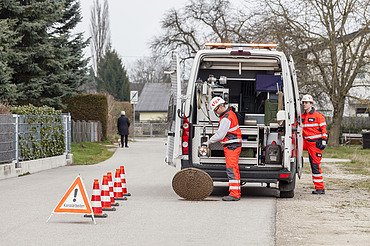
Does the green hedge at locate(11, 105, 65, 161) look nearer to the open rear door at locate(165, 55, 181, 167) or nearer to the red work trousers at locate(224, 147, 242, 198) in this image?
the open rear door at locate(165, 55, 181, 167)

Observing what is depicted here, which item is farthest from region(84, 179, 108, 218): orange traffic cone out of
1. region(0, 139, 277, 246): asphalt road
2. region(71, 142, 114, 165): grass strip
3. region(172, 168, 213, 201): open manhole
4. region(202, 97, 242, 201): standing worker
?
region(71, 142, 114, 165): grass strip

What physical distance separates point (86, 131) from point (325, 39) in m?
13.1

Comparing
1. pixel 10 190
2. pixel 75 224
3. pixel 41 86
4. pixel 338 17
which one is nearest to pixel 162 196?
pixel 10 190

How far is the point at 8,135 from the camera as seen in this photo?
22062 millimetres

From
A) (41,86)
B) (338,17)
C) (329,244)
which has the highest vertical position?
(338,17)

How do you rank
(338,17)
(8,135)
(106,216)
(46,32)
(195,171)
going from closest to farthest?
(106,216)
(195,171)
(8,135)
(46,32)
(338,17)

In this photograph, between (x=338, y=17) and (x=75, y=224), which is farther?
(x=338, y=17)

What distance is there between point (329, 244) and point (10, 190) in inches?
348

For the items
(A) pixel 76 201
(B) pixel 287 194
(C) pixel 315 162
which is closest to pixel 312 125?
(C) pixel 315 162

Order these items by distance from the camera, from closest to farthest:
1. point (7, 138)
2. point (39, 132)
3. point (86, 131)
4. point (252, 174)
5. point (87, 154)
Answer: point (252, 174) < point (7, 138) < point (39, 132) < point (87, 154) < point (86, 131)

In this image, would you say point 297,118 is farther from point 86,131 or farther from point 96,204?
point 86,131

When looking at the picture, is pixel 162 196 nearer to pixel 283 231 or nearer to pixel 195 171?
pixel 195 171

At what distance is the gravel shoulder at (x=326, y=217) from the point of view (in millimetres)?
10891

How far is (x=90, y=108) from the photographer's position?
150 ft
